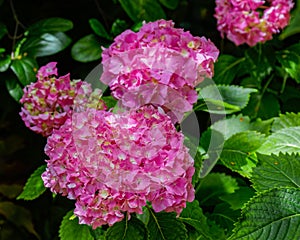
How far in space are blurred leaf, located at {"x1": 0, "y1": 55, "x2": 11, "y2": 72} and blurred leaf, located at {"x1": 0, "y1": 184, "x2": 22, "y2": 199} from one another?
31 cm

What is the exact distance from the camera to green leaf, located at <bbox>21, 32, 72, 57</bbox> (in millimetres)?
1360

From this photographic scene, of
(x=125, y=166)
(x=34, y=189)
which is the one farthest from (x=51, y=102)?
(x=125, y=166)

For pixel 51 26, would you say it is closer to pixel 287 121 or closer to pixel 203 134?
pixel 203 134

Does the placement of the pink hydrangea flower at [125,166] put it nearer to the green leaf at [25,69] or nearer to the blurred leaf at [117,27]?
the green leaf at [25,69]

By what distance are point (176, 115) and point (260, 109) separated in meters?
0.51

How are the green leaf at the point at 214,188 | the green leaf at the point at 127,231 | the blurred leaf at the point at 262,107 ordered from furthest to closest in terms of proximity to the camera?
the blurred leaf at the point at 262,107
the green leaf at the point at 214,188
the green leaf at the point at 127,231

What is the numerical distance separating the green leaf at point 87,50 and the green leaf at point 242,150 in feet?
1.42

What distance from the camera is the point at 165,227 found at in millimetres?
924

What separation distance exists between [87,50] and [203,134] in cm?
38

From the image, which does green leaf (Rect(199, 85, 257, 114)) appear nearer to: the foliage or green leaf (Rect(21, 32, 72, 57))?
the foliage

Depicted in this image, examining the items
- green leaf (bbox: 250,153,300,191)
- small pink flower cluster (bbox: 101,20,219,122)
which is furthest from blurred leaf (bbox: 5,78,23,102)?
green leaf (bbox: 250,153,300,191)

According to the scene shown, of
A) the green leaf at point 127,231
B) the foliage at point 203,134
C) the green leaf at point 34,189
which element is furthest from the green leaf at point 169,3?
the green leaf at point 127,231

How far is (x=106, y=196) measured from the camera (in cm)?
83

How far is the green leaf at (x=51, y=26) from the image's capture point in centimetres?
137
